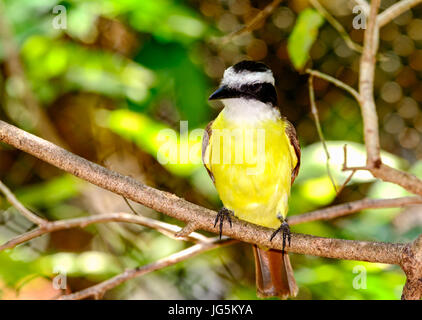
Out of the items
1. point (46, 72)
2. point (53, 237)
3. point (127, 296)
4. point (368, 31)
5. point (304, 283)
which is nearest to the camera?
point (368, 31)

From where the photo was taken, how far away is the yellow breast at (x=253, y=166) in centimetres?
229

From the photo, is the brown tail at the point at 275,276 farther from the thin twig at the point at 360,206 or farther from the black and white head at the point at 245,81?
the black and white head at the point at 245,81

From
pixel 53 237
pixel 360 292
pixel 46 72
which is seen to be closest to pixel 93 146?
pixel 53 237

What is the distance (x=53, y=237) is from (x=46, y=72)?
1.35 meters

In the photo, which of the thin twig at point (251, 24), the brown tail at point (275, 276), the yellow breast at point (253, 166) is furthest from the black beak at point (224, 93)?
the brown tail at point (275, 276)

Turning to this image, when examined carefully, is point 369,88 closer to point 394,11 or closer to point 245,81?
point 394,11

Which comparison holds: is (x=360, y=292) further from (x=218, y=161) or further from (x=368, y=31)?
(x=368, y=31)

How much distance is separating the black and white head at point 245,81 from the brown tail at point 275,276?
679 millimetres

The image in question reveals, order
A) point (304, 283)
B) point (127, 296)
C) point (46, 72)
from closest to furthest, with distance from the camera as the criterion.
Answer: point (304, 283), point (46, 72), point (127, 296)

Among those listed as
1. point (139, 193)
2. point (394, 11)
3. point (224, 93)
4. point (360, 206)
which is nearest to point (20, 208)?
point (139, 193)

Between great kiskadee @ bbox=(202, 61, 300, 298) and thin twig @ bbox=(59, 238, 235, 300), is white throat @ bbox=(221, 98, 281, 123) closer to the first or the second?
great kiskadee @ bbox=(202, 61, 300, 298)

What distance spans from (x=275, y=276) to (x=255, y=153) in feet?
1.86

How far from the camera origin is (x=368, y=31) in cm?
183

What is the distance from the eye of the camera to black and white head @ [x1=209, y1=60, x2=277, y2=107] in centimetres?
228
